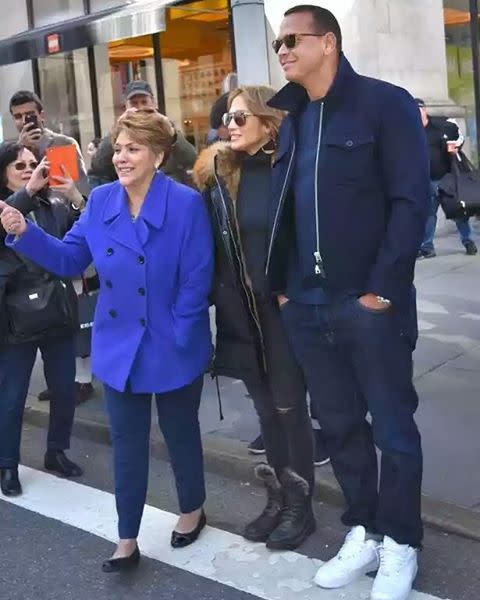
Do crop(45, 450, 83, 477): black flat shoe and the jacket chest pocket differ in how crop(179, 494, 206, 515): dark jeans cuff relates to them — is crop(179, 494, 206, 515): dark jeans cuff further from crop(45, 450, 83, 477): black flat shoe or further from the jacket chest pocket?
the jacket chest pocket

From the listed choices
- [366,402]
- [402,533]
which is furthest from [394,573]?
[366,402]

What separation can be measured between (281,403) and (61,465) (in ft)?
6.03

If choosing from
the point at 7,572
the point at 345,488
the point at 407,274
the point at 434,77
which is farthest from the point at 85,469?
the point at 434,77

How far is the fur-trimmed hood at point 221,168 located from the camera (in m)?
3.84

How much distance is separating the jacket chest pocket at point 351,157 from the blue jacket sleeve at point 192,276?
708 mm

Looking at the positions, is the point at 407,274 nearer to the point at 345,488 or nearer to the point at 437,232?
the point at 345,488

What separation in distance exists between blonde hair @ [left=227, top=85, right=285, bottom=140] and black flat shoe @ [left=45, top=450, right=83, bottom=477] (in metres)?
2.41

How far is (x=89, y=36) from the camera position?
485 inches

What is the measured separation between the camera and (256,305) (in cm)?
389

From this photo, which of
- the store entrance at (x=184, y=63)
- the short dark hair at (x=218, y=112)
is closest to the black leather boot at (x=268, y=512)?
the short dark hair at (x=218, y=112)

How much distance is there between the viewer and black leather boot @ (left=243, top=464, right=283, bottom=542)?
13.6 feet

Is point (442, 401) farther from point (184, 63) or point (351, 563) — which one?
point (184, 63)

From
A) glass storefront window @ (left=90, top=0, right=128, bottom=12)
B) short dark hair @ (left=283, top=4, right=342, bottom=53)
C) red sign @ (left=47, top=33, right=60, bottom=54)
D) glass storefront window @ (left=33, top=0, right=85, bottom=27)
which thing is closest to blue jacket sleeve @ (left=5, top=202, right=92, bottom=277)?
short dark hair @ (left=283, top=4, right=342, bottom=53)

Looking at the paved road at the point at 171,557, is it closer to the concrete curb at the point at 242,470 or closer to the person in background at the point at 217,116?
the concrete curb at the point at 242,470
